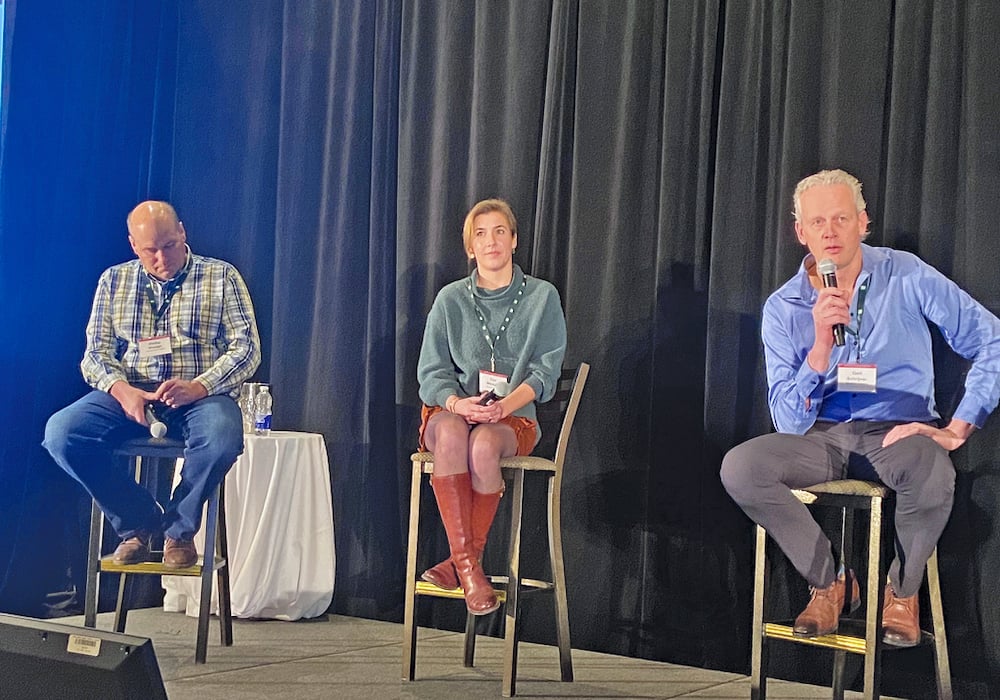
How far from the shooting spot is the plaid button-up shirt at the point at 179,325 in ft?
11.2

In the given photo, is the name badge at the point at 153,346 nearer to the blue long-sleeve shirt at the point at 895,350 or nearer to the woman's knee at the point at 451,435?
the woman's knee at the point at 451,435

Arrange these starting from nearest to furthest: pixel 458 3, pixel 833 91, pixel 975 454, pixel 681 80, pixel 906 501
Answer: pixel 906 501, pixel 975 454, pixel 833 91, pixel 681 80, pixel 458 3

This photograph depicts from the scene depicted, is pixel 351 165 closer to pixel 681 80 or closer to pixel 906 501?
pixel 681 80

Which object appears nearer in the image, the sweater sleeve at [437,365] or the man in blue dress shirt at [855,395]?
the man in blue dress shirt at [855,395]

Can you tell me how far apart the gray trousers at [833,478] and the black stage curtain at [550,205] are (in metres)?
0.41

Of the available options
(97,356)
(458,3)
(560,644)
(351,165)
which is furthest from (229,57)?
(560,644)

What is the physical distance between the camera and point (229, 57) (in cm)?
458

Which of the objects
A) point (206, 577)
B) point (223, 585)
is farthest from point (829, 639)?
point (223, 585)

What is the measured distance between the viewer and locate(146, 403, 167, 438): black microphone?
323cm

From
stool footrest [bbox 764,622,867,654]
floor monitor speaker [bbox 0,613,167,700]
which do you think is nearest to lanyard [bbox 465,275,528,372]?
stool footrest [bbox 764,622,867,654]

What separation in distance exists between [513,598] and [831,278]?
3.87ft

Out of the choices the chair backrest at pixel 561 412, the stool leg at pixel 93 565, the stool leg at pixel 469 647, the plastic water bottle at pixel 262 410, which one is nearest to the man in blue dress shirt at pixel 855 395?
the chair backrest at pixel 561 412

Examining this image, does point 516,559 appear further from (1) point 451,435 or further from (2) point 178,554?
(2) point 178,554

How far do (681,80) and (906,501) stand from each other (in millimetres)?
1531
